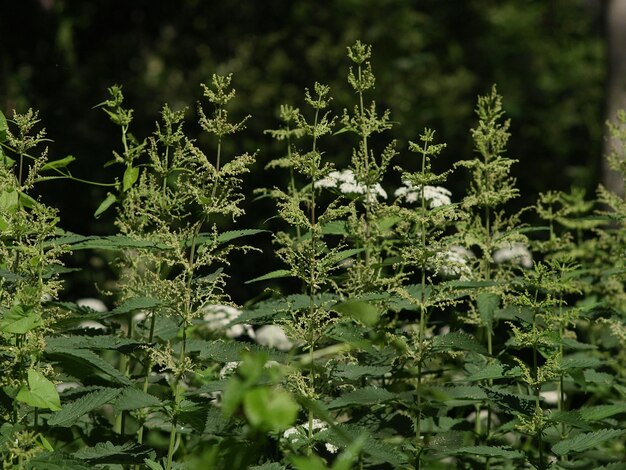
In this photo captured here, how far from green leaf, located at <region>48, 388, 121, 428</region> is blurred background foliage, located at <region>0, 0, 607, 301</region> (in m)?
4.01

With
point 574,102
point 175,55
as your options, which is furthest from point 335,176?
point 574,102

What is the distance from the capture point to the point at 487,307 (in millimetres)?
2871

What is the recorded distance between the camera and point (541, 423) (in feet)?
8.48

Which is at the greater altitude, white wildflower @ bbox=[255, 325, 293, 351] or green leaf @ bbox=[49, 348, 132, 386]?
green leaf @ bbox=[49, 348, 132, 386]

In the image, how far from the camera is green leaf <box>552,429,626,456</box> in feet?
8.73

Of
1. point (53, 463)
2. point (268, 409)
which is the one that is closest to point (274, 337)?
point (53, 463)

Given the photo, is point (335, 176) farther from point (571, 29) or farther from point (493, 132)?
point (571, 29)

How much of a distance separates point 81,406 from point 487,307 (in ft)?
4.02

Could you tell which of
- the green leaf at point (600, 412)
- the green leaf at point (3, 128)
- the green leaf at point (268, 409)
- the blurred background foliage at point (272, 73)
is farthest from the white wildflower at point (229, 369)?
the blurred background foliage at point (272, 73)

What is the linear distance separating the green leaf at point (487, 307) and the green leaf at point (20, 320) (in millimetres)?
1303

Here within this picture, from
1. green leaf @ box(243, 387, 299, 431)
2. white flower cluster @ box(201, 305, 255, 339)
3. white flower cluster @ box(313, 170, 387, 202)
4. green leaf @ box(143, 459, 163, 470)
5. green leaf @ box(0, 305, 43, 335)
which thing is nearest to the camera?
A: green leaf @ box(243, 387, 299, 431)

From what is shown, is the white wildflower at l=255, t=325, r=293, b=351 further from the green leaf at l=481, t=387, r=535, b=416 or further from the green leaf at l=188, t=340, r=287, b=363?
the green leaf at l=481, t=387, r=535, b=416

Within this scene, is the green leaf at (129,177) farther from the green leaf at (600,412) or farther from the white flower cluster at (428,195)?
the green leaf at (600,412)

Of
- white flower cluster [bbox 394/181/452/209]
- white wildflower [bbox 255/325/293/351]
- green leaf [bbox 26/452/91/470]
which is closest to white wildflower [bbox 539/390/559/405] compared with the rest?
white flower cluster [bbox 394/181/452/209]
